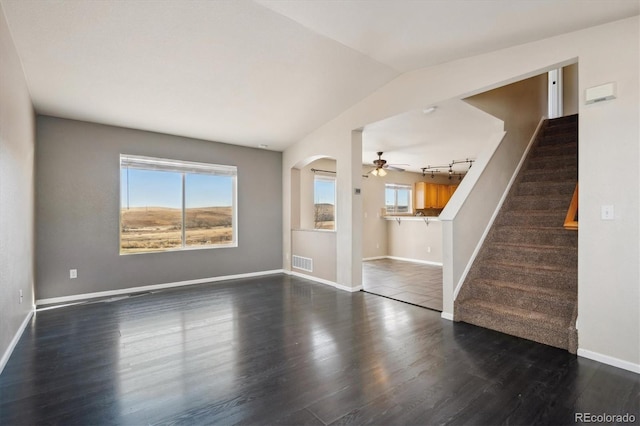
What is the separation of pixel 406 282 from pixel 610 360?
3092mm

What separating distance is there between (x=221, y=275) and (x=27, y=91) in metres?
3.68

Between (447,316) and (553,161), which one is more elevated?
(553,161)

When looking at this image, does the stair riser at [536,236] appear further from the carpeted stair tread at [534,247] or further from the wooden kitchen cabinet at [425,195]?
the wooden kitchen cabinet at [425,195]

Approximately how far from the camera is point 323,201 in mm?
7566

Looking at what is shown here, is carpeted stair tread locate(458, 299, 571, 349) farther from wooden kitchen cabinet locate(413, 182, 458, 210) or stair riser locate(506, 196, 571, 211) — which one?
wooden kitchen cabinet locate(413, 182, 458, 210)

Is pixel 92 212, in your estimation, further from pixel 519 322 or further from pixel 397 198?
pixel 397 198

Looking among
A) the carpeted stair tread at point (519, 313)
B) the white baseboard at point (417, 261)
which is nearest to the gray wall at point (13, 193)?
the carpeted stair tread at point (519, 313)

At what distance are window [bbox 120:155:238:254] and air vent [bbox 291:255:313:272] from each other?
1217 millimetres

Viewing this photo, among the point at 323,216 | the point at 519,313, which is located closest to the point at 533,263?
the point at 519,313

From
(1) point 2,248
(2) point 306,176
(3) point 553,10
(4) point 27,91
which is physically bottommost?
(1) point 2,248

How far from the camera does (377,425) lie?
173 centimetres

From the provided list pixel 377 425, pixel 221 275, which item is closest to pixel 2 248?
pixel 377 425

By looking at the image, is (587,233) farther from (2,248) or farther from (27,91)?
(27,91)

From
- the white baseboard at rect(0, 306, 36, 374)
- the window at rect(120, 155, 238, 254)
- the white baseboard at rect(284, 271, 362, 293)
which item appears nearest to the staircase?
the white baseboard at rect(284, 271, 362, 293)
